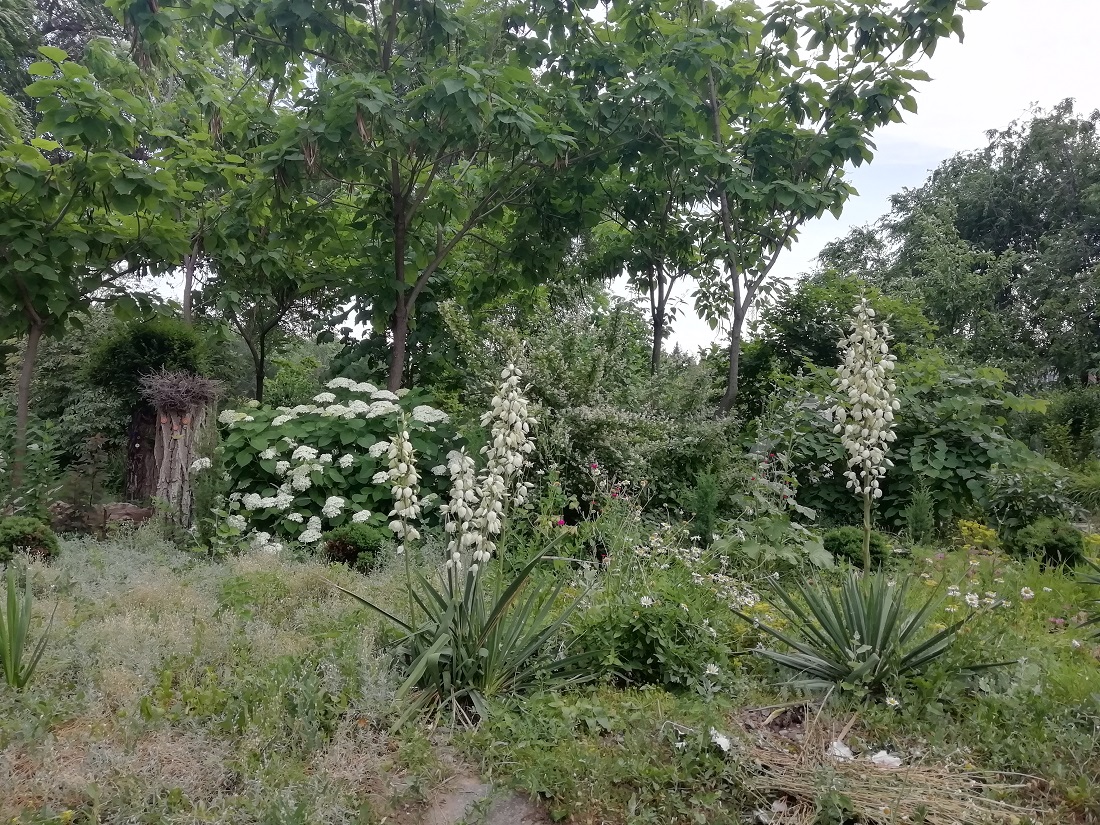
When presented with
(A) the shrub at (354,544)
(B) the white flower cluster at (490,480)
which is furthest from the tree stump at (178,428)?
(B) the white flower cluster at (490,480)

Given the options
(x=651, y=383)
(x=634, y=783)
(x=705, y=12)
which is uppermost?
(x=705, y=12)

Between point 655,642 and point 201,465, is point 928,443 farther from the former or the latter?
point 201,465

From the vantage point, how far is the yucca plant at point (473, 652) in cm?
313

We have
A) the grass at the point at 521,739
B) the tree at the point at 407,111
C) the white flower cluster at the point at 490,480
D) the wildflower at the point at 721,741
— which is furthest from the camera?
the tree at the point at 407,111

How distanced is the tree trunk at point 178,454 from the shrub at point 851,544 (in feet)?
18.2

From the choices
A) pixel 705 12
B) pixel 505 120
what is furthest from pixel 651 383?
pixel 705 12

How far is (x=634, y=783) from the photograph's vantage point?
8.99 ft

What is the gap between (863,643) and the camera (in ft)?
11.2

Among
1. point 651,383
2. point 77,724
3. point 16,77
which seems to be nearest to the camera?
point 77,724

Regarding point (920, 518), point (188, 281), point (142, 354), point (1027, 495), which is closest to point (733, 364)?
point (920, 518)

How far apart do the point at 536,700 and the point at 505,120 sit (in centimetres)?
459

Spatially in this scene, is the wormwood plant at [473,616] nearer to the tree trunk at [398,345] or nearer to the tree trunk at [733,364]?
the tree trunk at [398,345]

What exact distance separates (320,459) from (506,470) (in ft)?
11.8

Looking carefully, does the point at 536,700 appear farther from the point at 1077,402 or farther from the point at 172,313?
the point at 1077,402
